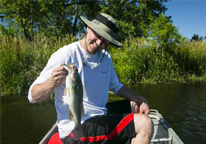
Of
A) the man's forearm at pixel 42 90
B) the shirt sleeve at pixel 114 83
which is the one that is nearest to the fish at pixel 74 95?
the man's forearm at pixel 42 90

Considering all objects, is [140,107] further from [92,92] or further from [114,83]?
[92,92]

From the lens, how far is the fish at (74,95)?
172 cm

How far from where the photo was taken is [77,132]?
193 centimetres

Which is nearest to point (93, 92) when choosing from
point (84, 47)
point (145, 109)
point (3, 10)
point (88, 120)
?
point (88, 120)

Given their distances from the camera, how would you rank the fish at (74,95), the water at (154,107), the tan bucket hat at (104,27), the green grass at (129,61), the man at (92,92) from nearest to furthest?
the fish at (74,95)
the man at (92,92)
the tan bucket hat at (104,27)
the water at (154,107)
the green grass at (129,61)

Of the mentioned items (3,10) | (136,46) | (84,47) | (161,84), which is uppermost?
(3,10)

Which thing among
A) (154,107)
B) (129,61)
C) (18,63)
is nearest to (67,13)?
(129,61)

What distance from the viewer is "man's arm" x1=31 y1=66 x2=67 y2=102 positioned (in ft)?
5.72

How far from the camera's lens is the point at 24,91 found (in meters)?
7.95

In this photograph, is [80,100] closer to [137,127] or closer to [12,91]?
[137,127]

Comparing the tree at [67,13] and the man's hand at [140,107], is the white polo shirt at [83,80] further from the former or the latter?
the tree at [67,13]

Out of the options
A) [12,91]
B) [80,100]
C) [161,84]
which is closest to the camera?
[80,100]

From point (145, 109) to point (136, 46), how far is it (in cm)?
818

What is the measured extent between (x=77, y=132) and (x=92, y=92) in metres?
0.54
